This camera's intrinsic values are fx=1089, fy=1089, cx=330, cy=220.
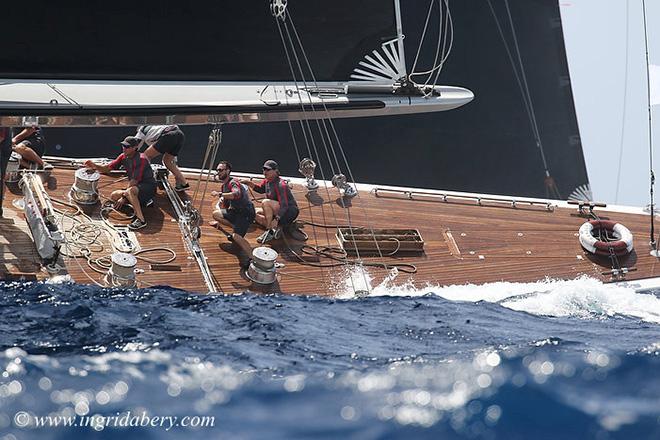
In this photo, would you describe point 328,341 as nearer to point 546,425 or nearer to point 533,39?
point 546,425

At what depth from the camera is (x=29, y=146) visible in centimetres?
1101

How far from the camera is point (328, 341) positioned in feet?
24.1

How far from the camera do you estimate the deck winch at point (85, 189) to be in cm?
1043

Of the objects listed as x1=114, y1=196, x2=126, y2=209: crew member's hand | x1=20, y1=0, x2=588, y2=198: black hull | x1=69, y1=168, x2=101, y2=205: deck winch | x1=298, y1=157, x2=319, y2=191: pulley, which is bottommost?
x1=20, y1=0, x2=588, y2=198: black hull

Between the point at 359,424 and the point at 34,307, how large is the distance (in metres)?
3.22

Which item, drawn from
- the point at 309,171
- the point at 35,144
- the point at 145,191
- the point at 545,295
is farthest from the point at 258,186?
the point at 545,295

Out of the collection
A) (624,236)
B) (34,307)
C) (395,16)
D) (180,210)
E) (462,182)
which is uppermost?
(395,16)

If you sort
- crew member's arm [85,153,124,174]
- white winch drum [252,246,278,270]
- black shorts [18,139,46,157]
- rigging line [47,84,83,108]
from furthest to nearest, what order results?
crew member's arm [85,153,124,174], black shorts [18,139,46,157], white winch drum [252,246,278,270], rigging line [47,84,83,108]

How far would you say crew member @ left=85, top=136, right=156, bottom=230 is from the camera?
1023 cm

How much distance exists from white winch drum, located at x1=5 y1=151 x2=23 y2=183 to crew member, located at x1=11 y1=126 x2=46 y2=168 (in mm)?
236

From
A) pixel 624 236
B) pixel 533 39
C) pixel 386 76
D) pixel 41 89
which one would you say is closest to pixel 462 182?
pixel 533 39

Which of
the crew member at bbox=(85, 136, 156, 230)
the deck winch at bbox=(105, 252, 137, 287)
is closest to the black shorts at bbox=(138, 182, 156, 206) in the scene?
the crew member at bbox=(85, 136, 156, 230)

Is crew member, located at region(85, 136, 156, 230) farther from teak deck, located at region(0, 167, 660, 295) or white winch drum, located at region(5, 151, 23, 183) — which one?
white winch drum, located at region(5, 151, 23, 183)

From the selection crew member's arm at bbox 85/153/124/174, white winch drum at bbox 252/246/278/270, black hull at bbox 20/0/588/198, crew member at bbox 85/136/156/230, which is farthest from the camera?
black hull at bbox 20/0/588/198
